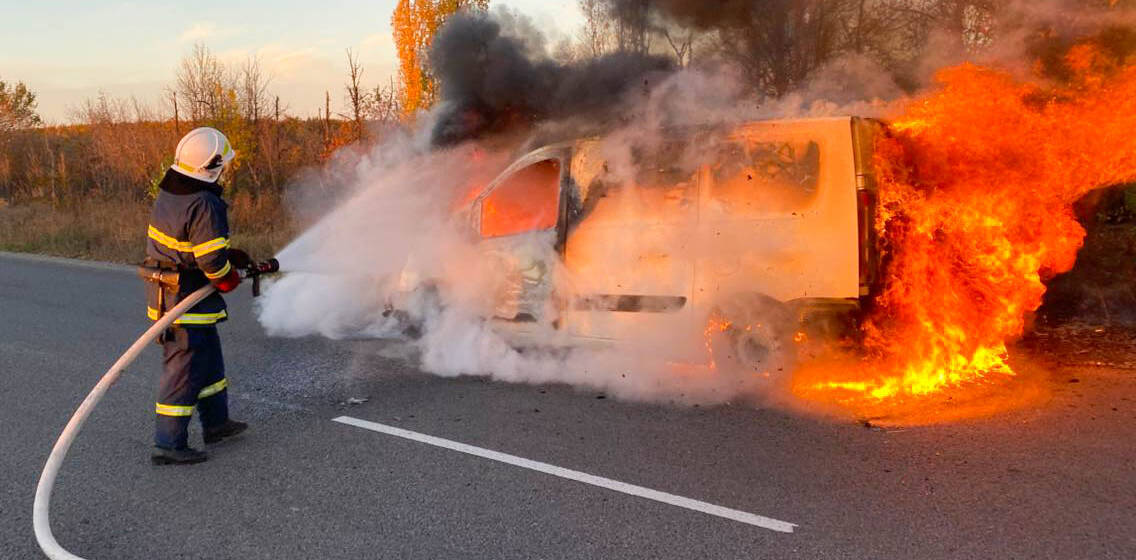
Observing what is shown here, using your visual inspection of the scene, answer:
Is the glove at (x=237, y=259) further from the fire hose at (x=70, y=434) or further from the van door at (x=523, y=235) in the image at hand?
the van door at (x=523, y=235)

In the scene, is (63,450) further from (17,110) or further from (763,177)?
(17,110)

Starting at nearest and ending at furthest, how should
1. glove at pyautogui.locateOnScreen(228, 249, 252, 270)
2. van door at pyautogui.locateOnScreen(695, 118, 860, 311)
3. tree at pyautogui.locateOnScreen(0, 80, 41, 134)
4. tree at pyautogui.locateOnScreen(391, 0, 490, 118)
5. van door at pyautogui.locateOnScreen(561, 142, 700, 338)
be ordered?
1. glove at pyautogui.locateOnScreen(228, 249, 252, 270)
2. van door at pyautogui.locateOnScreen(695, 118, 860, 311)
3. van door at pyautogui.locateOnScreen(561, 142, 700, 338)
4. tree at pyautogui.locateOnScreen(391, 0, 490, 118)
5. tree at pyautogui.locateOnScreen(0, 80, 41, 134)

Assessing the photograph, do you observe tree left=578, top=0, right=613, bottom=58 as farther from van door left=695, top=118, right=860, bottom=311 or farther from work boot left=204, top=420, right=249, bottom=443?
work boot left=204, top=420, right=249, bottom=443

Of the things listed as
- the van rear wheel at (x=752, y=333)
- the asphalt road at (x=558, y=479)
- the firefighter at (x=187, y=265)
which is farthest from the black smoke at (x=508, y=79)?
the firefighter at (x=187, y=265)

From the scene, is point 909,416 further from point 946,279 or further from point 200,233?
point 200,233

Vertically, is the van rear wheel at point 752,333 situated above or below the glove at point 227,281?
below

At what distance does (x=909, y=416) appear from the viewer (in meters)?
4.63

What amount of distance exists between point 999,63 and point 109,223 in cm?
A: 1833

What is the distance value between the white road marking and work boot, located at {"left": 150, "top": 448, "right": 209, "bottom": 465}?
2.96ft

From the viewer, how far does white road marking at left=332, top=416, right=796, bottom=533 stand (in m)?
3.36

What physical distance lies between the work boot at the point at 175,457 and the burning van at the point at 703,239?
245 cm

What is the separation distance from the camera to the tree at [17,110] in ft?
102

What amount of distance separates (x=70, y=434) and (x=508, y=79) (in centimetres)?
527

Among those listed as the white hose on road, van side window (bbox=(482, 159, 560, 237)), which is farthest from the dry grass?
the white hose on road
